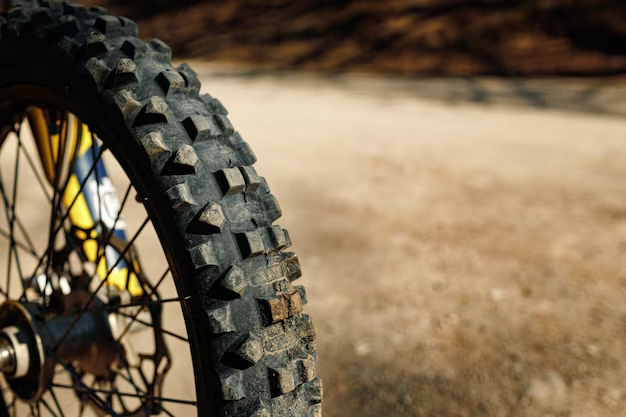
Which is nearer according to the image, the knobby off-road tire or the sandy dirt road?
the knobby off-road tire

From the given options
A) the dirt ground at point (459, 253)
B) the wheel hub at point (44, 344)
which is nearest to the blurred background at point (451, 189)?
the dirt ground at point (459, 253)

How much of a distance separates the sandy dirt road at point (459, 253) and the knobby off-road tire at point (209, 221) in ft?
3.40

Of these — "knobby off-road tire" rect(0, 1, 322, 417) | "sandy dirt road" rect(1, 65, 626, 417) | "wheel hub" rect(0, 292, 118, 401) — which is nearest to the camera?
"knobby off-road tire" rect(0, 1, 322, 417)

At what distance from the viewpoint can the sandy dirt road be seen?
86.8 inches

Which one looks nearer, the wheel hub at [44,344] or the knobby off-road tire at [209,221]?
the knobby off-road tire at [209,221]

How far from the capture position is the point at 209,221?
1.10 metres

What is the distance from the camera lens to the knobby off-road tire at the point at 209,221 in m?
1.10

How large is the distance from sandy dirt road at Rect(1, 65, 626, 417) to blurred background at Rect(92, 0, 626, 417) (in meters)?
0.01

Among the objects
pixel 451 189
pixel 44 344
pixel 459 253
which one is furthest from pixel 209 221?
pixel 451 189

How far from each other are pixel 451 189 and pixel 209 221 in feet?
10.7

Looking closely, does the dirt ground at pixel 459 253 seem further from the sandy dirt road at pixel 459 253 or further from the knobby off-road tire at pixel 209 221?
the knobby off-road tire at pixel 209 221

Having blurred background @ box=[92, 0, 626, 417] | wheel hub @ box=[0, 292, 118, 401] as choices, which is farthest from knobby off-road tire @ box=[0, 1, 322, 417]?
blurred background @ box=[92, 0, 626, 417]

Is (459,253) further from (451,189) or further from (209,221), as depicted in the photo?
(209,221)

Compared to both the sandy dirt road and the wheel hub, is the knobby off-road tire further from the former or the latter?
the sandy dirt road
